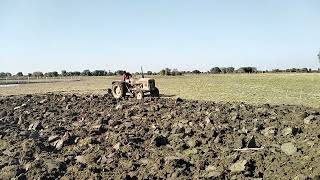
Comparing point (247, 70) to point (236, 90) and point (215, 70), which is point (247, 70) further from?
point (236, 90)

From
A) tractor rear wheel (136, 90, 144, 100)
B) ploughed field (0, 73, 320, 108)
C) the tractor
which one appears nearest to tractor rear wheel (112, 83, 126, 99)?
the tractor

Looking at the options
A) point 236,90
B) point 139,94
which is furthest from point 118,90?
point 236,90

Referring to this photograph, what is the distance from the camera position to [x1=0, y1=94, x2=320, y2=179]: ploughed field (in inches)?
520

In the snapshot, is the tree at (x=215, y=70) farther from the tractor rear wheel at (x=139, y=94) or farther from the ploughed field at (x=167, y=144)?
the ploughed field at (x=167, y=144)

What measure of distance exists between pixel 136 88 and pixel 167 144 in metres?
14.9

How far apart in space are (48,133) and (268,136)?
27.5 ft

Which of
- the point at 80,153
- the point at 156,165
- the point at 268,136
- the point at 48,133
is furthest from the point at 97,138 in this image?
the point at 268,136

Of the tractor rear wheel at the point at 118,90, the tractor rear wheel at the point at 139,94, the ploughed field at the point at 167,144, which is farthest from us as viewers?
the tractor rear wheel at the point at 118,90

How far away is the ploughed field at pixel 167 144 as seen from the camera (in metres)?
13.2

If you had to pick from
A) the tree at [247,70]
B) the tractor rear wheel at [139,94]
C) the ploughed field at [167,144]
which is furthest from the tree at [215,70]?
the ploughed field at [167,144]

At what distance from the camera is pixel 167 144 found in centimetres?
1576

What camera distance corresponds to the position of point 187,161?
45.9ft

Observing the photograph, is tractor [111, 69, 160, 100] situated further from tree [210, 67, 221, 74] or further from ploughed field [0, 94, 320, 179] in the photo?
tree [210, 67, 221, 74]

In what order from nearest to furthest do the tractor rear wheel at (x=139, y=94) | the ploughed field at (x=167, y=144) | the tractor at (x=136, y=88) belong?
the ploughed field at (x=167, y=144)
the tractor rear wheel at (x=139, y=94)
the tractor at (x=136, y=88)
